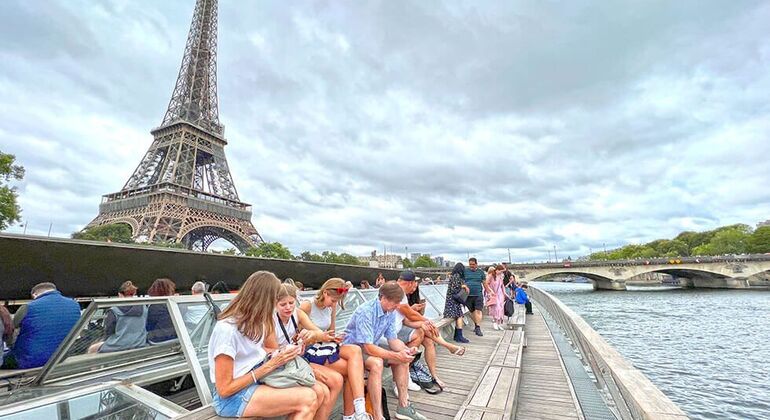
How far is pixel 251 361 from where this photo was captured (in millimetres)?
2326

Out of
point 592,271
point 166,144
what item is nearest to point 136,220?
point 166,144

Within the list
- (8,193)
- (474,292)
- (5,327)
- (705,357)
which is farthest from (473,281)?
(8,193)

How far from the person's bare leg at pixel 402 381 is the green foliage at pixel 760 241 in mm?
86059

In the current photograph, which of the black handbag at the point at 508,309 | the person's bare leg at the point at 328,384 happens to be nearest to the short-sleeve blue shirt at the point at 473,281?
the black handbag at the point at 508,309

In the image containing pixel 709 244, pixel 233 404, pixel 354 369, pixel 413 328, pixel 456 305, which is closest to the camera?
pixel 233 404

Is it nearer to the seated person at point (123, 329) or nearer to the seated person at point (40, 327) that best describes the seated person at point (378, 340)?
the seated person at point (123, 329)

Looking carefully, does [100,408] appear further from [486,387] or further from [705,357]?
[705,357]

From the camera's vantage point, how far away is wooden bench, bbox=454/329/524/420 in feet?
9.93

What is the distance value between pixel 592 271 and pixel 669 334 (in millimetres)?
41727

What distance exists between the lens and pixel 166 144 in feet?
141

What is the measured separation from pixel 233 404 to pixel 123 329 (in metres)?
1.91

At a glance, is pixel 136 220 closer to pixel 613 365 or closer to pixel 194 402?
pixel 194 402

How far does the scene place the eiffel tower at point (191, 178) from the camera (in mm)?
36281

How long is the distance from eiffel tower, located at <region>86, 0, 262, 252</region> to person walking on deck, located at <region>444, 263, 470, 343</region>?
33503 mm
